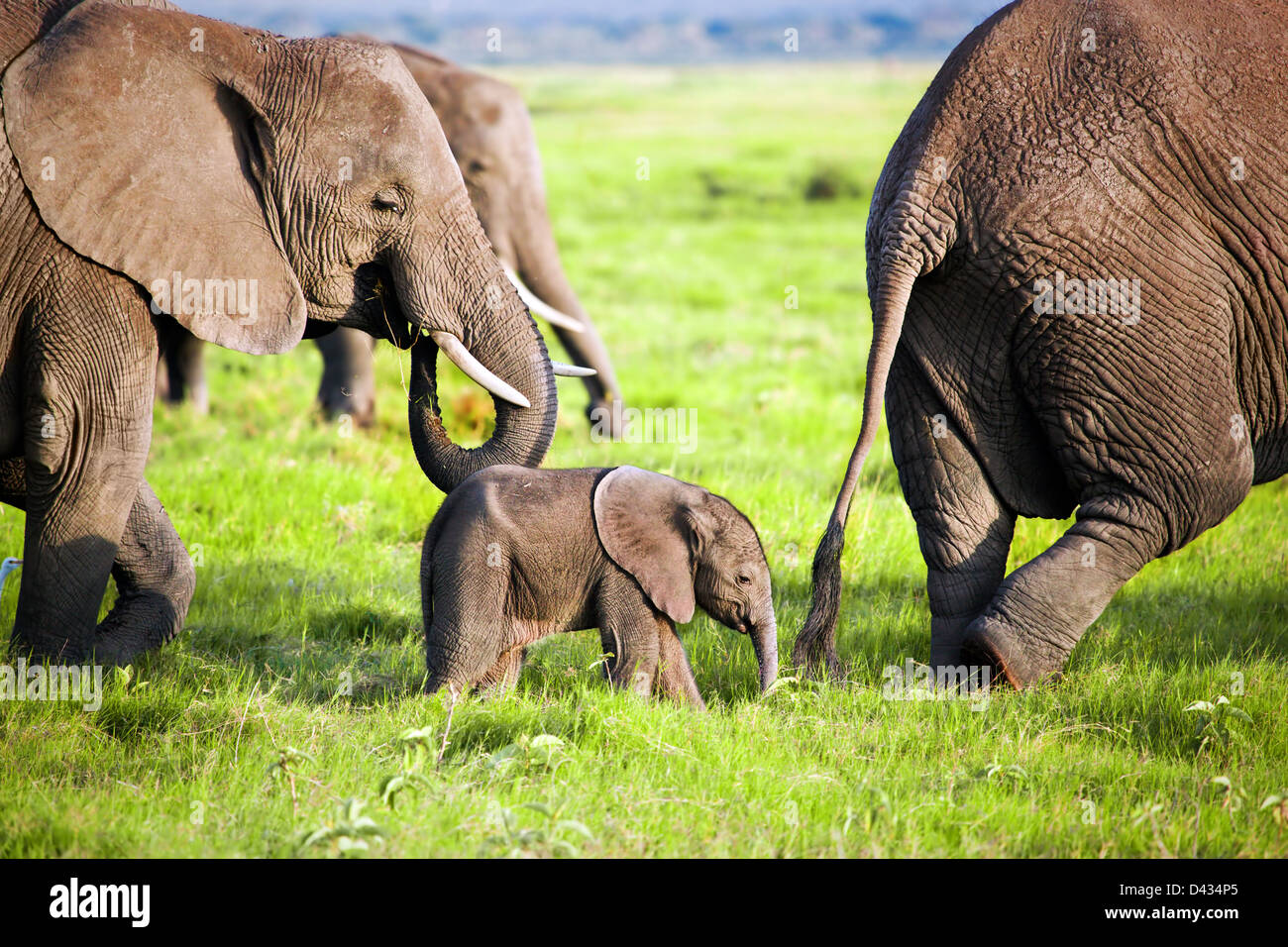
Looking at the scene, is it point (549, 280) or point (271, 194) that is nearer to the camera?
point (271, 194)

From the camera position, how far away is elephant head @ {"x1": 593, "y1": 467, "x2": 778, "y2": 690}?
4992 mm

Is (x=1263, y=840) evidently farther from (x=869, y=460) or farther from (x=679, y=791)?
(x=869, y=460)

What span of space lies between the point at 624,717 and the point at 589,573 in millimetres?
632

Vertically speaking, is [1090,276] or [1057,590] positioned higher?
[1090,276]

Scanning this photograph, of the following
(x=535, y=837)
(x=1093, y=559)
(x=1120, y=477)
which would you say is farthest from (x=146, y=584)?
(x=1120, y=477)

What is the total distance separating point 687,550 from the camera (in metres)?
5.09

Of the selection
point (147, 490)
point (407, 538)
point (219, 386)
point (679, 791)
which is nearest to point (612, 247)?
point (219, 386)

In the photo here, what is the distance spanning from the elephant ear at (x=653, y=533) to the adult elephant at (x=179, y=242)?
1.46ft

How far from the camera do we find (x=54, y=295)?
4.66m

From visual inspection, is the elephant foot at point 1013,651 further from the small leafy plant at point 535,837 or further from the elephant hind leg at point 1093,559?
the small leafy plant at point 535,837

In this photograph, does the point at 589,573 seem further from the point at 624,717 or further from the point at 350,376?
the point at 350,376

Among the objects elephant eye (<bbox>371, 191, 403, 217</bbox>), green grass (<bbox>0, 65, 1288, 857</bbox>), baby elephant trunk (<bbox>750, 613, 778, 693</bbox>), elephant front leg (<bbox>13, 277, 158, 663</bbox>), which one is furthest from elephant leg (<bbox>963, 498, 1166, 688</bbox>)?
elephant front leg (<bbox>13, 277, 158, 663</bbox>)

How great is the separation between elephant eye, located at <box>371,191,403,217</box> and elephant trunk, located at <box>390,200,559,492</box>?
0.22m

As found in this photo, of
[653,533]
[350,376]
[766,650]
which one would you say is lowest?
[766,650]
